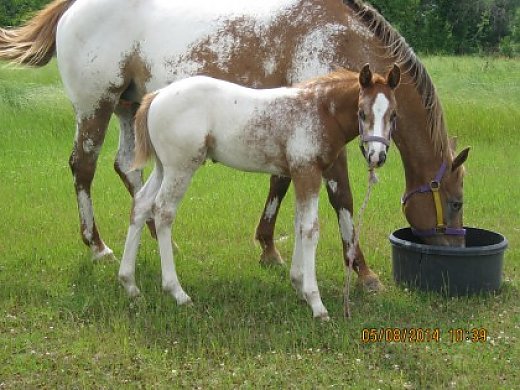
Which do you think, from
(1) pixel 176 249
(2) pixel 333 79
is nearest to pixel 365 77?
(2) pixel 333 79

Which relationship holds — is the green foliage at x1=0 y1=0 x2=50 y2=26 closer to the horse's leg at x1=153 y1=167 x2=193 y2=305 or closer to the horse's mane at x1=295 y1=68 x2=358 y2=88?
the horse's leg at x1=153 y1=167 x2=193 y2=305

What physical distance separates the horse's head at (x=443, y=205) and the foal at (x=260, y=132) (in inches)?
39.6

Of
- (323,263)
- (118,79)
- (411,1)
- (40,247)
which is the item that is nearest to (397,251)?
(323,263)

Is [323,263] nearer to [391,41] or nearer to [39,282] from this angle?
[391,41]

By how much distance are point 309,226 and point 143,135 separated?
1.32 metres

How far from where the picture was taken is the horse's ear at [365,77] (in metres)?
4.07

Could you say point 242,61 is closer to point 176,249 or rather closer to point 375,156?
point 375,156

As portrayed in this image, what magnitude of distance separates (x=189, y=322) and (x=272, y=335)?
0.58m

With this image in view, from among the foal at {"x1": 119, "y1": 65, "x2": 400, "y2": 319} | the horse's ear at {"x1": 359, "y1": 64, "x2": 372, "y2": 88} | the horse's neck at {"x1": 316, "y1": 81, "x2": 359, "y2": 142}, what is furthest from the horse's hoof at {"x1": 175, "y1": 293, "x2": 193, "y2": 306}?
the horse's ear at {"x1": 359, "y1": 64, "x2": 372, "y2": 88}

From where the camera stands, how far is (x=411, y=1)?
115 ft

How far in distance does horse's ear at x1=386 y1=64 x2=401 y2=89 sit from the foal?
18cm

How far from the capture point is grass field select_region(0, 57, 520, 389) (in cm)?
394

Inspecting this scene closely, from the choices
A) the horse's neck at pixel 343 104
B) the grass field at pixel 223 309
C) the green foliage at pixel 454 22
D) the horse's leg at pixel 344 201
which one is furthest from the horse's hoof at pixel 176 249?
the green foliage at pixel 454 22
